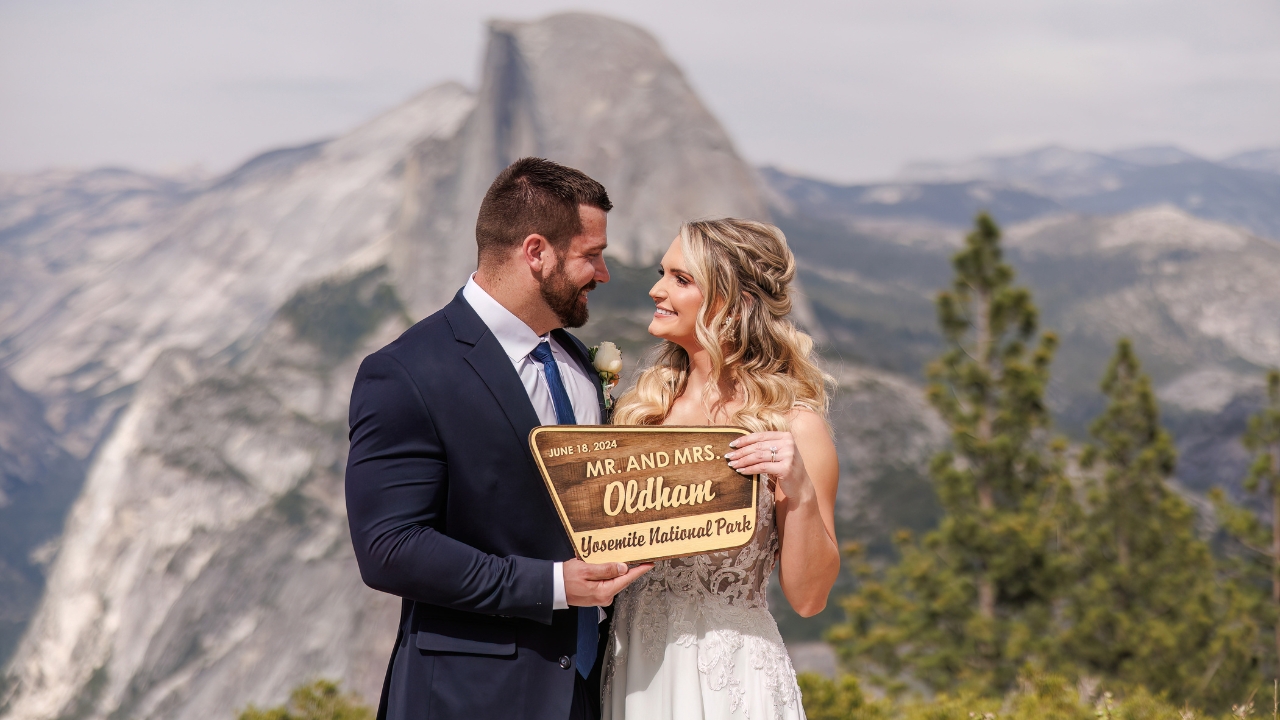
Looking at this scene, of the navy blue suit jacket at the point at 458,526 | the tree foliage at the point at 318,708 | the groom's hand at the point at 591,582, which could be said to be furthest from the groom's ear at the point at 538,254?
the tree foliage at the point at 318,708

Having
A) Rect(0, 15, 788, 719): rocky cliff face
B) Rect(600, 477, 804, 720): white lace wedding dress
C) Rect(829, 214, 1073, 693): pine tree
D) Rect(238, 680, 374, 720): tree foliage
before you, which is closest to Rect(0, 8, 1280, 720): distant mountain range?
Rect(0, 15, 788, 719): rocky cliff face

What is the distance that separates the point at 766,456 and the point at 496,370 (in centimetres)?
116

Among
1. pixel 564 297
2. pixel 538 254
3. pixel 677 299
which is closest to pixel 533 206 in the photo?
pixel 538 254

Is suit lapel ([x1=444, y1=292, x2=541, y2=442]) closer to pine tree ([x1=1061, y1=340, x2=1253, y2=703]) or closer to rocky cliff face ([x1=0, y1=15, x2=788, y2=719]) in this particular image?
pine tree ([x1=1061, y1=340, x2=1253, y2=703])

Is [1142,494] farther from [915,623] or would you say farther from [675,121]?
[675,121]

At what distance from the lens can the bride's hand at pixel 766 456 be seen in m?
4.08

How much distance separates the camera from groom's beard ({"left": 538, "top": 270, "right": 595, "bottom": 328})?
4.38 meters

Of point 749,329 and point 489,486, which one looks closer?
point 489,486

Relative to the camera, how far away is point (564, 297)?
4414mm

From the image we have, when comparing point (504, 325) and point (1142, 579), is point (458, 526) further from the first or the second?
point (1142, 579)

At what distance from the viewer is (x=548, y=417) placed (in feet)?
14.3

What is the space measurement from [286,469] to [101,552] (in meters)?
26.6

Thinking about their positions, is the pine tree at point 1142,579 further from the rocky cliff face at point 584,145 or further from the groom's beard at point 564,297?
the rocky cliff face at point 584,145

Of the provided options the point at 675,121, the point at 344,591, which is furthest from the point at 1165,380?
the point at 344,591
